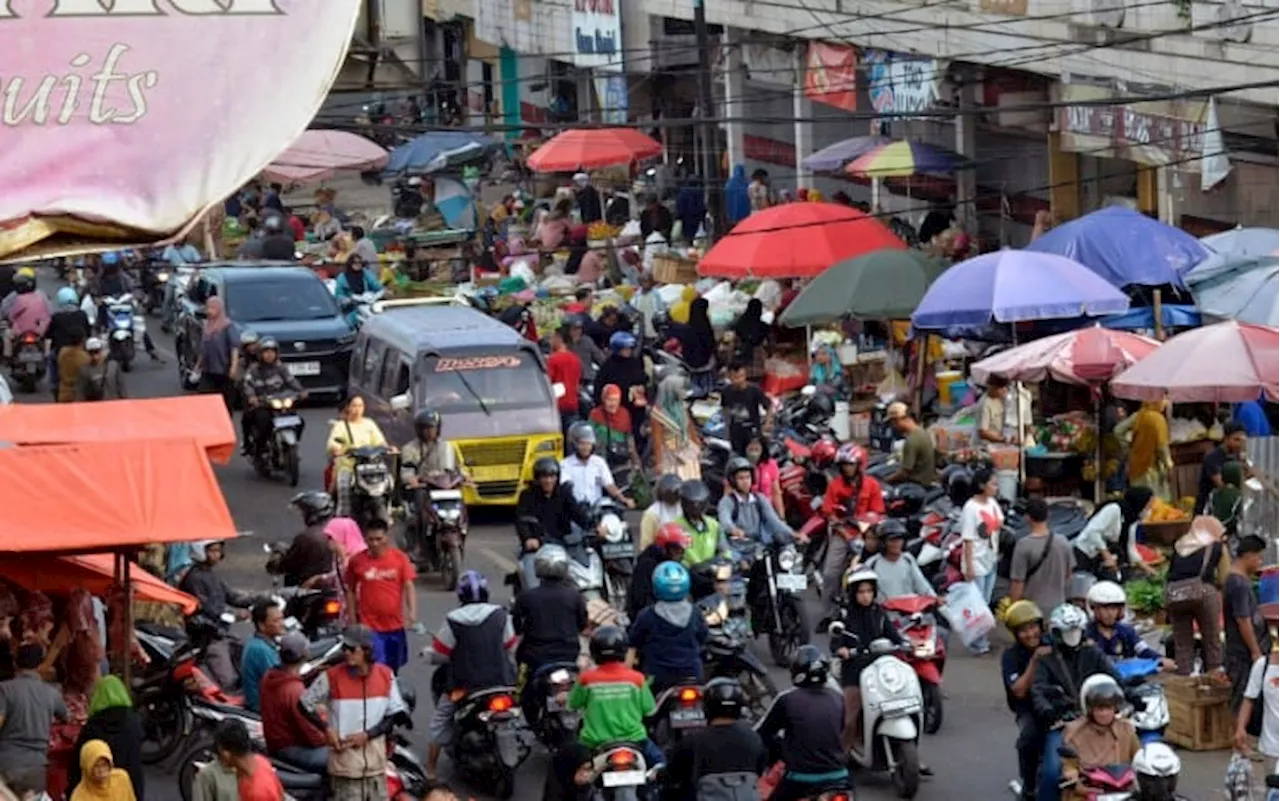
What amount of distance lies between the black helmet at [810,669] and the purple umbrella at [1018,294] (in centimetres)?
999

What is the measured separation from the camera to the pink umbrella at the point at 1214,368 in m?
19.7

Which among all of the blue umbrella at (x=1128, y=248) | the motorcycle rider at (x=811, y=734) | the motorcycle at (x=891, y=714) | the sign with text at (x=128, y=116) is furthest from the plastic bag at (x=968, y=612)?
the sign with text at (x=128, y=116)

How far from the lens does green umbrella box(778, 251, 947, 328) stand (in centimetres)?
2603

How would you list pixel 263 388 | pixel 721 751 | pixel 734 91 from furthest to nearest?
pixel 734 91 < pixel 263 388 < pixel 721 751

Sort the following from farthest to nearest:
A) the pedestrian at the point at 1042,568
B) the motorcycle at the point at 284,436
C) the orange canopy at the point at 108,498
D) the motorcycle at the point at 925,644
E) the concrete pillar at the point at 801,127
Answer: the concrete pillar at the point at 801,127 < the motorcycle at the point at 284,436 < the pedestrian at the point at 1042,568 < the motorcycle at the point at 925,644 < the orange canopy at the point at 108,498

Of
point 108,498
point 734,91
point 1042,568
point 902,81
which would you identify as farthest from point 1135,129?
point 108,498

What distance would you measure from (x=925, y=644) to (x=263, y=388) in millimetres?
10932

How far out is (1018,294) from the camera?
2309cm

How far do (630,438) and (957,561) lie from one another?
5.31m

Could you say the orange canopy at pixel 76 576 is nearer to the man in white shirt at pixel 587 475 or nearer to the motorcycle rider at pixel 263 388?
the man in white shirt at pixel 587 475

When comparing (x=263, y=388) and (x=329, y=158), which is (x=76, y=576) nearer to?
(x=263, y=388)

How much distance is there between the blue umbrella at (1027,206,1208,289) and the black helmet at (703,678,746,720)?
12.2m

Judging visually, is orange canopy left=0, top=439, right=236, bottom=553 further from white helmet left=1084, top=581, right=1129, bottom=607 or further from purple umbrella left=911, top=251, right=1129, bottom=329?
purple umbrella left=911, top=251, right=1129, bottom=329

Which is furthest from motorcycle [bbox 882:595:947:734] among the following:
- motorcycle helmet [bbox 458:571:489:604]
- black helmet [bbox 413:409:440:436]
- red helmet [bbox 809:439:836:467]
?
black helmet [bbox 413:409:440:436]
